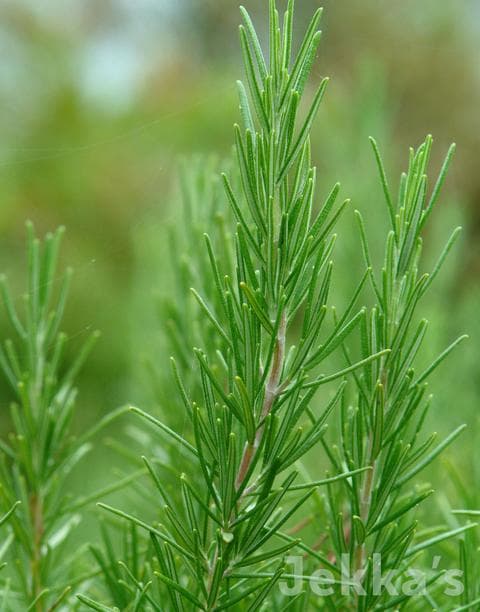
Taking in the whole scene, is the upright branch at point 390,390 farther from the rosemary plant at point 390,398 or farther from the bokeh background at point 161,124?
the bokeh background at point 161,124

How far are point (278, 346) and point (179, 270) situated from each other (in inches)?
4.8

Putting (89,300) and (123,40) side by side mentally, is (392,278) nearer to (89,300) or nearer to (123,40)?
(89,300)

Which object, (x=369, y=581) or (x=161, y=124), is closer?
(x=369, y=581)

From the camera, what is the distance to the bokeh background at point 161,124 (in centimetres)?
39

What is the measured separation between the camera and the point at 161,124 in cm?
66

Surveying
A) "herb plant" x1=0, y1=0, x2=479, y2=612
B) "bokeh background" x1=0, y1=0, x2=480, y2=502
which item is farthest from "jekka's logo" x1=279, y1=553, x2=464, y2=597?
"bokeh background" x1=0, y1=0, x2=480, y2=502

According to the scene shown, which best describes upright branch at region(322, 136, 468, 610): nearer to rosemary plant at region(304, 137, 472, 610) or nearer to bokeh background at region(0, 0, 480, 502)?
rosemary plant at region(304, 137, 472, 610)

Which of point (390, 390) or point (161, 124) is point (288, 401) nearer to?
point (390, 390)

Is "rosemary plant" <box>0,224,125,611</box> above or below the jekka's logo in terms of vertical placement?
above

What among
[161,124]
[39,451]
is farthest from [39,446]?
[161,124]

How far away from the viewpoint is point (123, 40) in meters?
1.96

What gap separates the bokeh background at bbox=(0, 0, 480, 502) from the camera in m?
0.39

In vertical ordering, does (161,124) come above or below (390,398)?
above

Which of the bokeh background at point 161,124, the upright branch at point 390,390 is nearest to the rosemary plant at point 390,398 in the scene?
the upright branch at point 390,390
